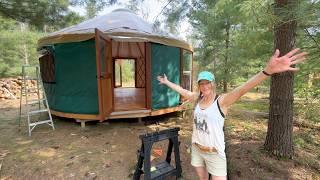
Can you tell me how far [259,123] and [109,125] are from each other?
339 centimetres

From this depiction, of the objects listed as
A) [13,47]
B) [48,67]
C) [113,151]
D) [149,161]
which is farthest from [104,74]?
[13,47]

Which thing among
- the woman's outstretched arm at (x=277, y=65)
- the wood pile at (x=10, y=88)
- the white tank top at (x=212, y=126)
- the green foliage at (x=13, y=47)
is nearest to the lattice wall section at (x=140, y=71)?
the wood pile at (x=10, y=88)

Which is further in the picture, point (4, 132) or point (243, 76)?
point (243, 76)

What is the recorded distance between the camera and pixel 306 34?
10.1 ft

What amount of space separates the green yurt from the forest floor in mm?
365

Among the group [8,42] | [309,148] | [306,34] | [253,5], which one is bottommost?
[309,148]

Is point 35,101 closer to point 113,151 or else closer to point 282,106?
point 113,151

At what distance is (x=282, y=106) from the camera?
341cm

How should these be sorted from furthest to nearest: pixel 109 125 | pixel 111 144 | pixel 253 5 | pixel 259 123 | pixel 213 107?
pixel 259 123, pixel 109 125, pixel 111 144, pixel 253 5, pixel 213 107

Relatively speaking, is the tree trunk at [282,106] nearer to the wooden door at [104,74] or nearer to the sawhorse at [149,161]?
the sawhorse at [149,161]

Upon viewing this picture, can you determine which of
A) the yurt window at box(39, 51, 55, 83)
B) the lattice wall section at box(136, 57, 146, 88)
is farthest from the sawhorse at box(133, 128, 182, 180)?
the lattice wall section at box(136, 57, 146, 88)

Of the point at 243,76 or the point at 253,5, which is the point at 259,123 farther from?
the point at 243,76

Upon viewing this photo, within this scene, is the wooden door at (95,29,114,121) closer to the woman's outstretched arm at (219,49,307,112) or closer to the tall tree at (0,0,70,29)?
the tall tree at (0,0,70,29)

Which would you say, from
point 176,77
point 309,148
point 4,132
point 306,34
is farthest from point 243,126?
point 4,132
